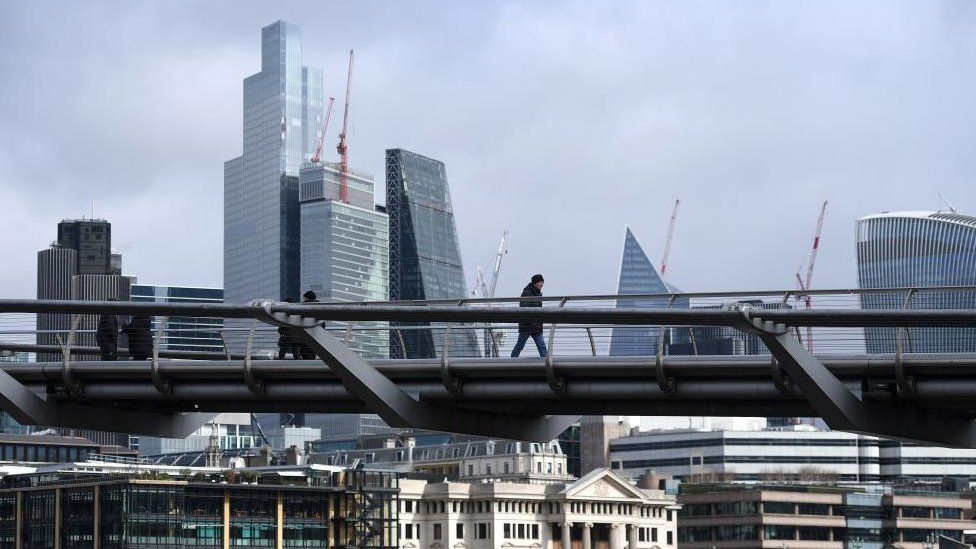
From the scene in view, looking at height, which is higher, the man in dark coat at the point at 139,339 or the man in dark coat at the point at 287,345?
the man in dark coat at the point at 139,339

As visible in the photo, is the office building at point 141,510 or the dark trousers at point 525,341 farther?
the office building at point 141,510

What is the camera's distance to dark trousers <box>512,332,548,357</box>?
46.1m

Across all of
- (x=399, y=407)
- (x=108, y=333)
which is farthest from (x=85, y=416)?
(x=399, y=407)

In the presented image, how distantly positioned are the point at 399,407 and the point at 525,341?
10.2 ft

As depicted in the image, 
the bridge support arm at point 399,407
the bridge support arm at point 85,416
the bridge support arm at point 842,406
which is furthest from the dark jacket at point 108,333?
the bridge support arm at point 842,406

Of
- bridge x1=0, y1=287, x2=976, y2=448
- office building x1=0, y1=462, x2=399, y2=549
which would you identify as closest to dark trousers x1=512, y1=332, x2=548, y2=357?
bridge x1=0, y1=287, x2=976, y2=448

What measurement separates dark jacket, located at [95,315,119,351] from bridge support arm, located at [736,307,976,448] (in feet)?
57.6

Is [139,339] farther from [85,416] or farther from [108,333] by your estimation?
[85,416]

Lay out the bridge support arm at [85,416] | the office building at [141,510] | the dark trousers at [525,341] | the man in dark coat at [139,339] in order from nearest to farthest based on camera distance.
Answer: the dark trousers at [525,341]
the bridge support arm at [85,416]
the man in dark coat at [139,339]
the office building at [141,510]

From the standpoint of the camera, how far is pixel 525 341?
46.7 metres

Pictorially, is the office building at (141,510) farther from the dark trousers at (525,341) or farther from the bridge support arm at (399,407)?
the dark trousers at (525,341)

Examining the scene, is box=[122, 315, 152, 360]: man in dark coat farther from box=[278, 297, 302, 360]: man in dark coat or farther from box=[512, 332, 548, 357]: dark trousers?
box=[512, 332, 548, 357]: dark trousers

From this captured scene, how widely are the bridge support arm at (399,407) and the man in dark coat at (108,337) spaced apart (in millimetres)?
7618

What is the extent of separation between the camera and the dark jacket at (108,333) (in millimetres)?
52062
